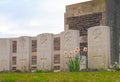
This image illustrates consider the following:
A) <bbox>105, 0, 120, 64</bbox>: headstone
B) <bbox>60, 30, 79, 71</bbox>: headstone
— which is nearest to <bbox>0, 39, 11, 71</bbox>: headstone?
<bbox>60, 30, 79, 71</bbox>: headstone

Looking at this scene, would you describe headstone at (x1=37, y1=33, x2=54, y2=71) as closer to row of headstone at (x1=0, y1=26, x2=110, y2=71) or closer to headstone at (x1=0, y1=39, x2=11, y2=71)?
row of headstone at (x1=0, y1=26, x2=110, y2=71)

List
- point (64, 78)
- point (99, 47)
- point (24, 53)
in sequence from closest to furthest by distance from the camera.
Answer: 1. point (64, 78)
2. point (99, 47)
3. point (24, 53)

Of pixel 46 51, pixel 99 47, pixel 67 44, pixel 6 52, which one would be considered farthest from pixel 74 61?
pixel 6 52

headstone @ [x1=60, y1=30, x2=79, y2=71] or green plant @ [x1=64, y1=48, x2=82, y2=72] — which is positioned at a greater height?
headstone @ [x1=60, y1=30, x2=79, y2=71]

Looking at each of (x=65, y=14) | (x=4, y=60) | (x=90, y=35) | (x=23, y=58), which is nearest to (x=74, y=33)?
(x=90, y=35)

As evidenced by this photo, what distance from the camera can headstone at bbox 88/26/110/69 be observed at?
13.4 m

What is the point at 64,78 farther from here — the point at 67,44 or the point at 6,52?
the point at 6,52

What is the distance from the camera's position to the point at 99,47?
13.5 meters

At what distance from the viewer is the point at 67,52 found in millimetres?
14102

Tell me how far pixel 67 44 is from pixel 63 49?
302mm

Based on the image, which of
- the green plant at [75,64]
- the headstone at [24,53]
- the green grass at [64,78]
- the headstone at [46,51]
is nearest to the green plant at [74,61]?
the green plant at [75,64]

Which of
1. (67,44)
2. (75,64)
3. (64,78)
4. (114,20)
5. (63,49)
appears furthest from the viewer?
(114,20)

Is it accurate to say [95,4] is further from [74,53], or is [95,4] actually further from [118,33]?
[74,53]

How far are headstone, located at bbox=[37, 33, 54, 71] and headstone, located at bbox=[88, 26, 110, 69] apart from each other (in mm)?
1805
